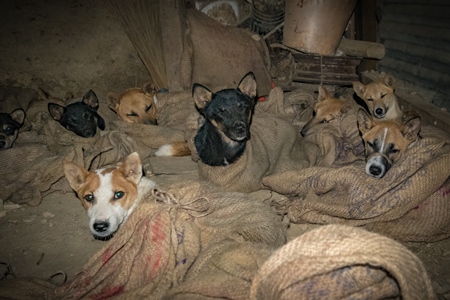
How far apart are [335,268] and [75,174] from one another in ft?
8.52

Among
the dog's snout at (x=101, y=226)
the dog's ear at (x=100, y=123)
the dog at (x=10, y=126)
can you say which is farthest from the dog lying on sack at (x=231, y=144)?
the dog at (x=10, y=126)

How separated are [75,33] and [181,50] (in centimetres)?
225

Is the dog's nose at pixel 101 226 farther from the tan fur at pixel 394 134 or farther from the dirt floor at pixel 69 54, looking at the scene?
the tan fur at pixel 394 134

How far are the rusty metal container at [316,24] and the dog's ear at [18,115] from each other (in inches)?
203

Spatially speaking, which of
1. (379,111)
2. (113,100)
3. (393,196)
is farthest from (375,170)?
(113,100)

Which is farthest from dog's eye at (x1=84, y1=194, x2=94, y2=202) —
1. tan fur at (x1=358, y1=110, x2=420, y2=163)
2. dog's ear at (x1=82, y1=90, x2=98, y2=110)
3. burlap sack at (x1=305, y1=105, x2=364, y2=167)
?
tan fur at (x1=358, y1=110, x2=420, y2=163)

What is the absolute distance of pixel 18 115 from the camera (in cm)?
495

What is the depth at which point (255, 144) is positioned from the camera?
4145 millimetres

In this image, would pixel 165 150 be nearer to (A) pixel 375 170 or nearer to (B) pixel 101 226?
(B) pixel 101 226

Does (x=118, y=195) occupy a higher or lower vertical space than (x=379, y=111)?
lower

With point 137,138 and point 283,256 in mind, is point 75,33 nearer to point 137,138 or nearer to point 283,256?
point 137,138

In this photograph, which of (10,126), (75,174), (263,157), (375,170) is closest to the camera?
(75,174)

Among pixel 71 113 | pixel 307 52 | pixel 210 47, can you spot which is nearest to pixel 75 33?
pixel 71 113

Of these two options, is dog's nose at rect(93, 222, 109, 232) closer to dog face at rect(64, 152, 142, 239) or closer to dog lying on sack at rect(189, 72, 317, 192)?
dog face at rect(64, 152, 142, 239)
